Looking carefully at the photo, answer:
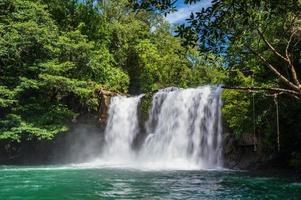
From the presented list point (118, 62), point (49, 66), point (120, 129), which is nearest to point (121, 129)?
point (120, 129)

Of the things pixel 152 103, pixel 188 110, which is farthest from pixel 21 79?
pixel 188 110

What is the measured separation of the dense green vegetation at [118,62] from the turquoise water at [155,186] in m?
2.68

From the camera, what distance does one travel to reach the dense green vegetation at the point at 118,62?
32.9ft

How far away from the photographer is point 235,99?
19312mm

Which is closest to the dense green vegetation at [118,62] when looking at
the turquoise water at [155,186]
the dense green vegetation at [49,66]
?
the dense green vegetation at [49,66]

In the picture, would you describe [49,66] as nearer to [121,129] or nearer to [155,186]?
[121,129]

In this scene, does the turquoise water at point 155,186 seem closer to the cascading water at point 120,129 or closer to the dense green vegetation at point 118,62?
the dense green vegetation at point 118,62

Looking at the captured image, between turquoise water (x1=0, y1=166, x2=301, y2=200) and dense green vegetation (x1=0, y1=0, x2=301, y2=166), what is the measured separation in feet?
8.78

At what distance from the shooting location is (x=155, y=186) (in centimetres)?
1359

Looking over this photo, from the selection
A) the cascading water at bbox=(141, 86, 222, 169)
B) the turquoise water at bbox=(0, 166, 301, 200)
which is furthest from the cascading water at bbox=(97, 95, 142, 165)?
the turquoise water at bbox=(0, 166, 301, 200)

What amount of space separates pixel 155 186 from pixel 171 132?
1039cm

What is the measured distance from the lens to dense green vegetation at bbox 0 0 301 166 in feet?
32.9

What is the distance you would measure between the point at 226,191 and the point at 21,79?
15.8 meters

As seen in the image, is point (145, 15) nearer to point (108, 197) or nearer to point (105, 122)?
point (105, 122)
